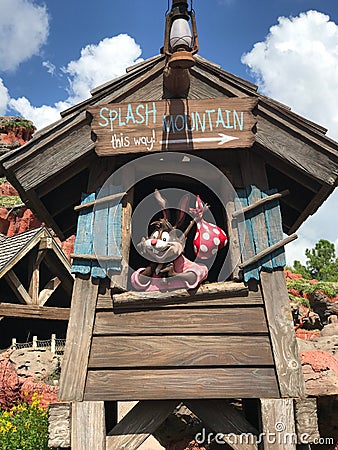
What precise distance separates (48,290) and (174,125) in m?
9.70

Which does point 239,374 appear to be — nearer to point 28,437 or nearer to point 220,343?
point 220,343

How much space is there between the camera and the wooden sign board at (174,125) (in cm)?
327

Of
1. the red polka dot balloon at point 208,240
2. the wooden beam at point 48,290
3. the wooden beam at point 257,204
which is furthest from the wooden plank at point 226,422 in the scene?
the wooden beam at point 48,290

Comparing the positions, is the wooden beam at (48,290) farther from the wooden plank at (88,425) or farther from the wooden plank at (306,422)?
the wooden plank at (306,422)

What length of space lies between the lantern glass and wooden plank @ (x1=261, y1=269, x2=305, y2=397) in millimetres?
1592

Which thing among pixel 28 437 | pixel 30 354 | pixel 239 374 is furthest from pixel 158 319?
pixel 30 354

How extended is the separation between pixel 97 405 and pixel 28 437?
116 inches

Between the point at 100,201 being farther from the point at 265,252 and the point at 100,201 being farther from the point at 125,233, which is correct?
the point at 265,252

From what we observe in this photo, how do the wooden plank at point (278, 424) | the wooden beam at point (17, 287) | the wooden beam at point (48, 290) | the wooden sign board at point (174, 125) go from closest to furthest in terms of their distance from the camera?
the wooden plank at point (278, 424), the wooden sign board at point (174, 125), the wooden beam at point (17, 287), the wooden beam at point (48, 290)

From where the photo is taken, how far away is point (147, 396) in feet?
9.59

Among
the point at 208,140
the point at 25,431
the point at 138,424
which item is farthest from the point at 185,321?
the point at 25,431

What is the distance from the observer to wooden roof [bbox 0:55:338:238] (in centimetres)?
322

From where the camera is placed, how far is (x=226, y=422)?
3059 mm

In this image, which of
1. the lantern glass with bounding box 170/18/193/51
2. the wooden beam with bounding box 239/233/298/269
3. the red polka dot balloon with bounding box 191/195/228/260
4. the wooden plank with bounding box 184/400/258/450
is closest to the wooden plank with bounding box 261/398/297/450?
the wooden plank with bounding box 184/400/258/450
